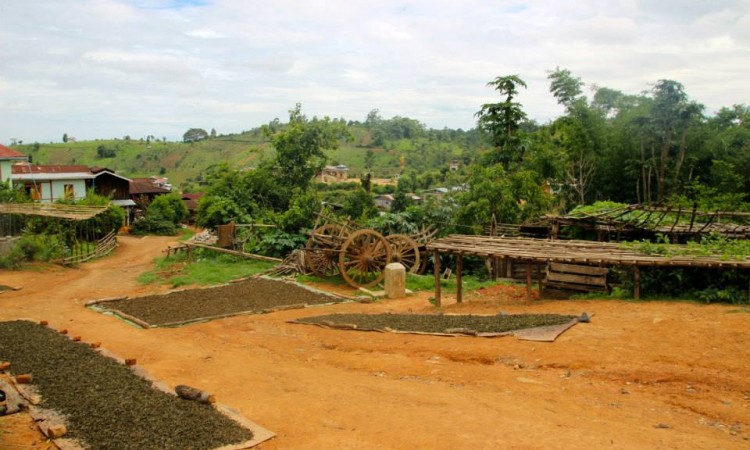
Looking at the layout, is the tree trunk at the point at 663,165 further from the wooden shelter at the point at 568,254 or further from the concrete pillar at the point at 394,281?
the concrete pillar at the point at 394,281

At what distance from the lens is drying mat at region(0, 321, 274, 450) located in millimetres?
6203

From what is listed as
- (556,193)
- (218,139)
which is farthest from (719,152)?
(218,139)

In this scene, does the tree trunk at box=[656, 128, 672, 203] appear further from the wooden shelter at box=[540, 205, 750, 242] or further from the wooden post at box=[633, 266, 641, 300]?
the wooden post at box=[633, 266, 641, 300]

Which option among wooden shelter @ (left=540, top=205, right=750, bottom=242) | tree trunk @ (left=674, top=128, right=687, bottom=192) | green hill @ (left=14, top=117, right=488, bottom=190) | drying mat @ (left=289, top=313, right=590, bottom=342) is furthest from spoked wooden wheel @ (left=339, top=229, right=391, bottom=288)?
green hill @ (left=14, top=117, right=488, bottom=190)

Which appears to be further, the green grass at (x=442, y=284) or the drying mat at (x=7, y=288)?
the drying mat at (x=7, y=288)

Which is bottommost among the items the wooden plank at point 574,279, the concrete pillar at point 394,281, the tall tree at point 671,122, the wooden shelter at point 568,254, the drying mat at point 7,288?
the drying mat at point 7,288

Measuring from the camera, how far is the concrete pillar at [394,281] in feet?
53.8

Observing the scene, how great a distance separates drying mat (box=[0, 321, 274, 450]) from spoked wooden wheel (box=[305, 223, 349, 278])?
9.52m

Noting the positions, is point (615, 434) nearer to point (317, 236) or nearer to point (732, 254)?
point (732, 254)

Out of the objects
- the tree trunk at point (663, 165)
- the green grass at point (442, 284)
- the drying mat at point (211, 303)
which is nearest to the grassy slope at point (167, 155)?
the tree trunk at point (663, 165)

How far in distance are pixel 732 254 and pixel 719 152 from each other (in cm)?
1331

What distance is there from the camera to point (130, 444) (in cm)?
603

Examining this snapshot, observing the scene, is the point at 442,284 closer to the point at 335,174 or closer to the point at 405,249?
the point at 405,249

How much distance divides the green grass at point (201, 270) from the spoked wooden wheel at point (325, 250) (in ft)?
8.75
